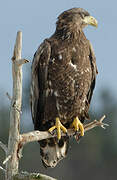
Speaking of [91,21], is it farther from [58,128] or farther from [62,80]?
[58,128]

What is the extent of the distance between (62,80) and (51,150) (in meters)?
1.07

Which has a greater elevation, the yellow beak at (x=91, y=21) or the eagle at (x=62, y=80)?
the yellow beak at (x=91, y=21)

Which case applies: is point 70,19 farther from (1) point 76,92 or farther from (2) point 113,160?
(2) point 113,160

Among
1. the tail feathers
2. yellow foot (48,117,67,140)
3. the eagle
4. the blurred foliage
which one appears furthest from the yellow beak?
the blurred foliage

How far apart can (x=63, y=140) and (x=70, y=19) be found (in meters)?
1.65

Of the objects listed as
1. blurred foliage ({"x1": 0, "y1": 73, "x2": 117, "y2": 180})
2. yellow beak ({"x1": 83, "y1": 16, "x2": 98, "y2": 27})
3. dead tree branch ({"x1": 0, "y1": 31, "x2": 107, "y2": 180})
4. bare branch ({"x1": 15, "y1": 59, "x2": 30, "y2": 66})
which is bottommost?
dead tree branch ({"x1": 0, "y1": 31, "x2": 107, "y2": 180})

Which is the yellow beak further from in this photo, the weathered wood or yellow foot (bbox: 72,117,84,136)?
the weathered wood

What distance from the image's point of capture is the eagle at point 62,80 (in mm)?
10148

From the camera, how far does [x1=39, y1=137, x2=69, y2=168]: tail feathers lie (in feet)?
34.7

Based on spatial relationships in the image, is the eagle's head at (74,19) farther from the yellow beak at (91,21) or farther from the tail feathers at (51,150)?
the tail feathers at (51,150)

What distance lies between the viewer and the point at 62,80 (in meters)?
10.1

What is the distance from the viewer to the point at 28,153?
4812cm

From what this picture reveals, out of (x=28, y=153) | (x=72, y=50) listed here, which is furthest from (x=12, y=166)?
(x=28, y=153)

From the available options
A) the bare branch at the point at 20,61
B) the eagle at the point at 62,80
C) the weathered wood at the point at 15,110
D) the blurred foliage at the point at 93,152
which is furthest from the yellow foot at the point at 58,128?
the blurred foliage at the point at 93,152
